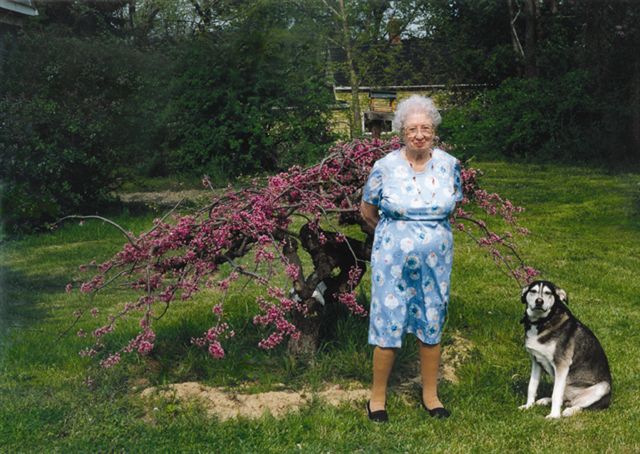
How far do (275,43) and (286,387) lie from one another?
14859 mm

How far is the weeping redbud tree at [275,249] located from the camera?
567cm

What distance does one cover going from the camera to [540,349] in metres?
5.75

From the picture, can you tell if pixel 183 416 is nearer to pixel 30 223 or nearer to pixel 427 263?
pixel 427 263

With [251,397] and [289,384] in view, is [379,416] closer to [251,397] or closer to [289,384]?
[289,384]

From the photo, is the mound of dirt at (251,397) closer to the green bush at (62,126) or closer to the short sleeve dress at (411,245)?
the short sleeve dress at (411,245)

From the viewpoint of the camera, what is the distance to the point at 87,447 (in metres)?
5.27

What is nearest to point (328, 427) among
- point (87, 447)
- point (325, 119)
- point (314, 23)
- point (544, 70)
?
point (87, 447)

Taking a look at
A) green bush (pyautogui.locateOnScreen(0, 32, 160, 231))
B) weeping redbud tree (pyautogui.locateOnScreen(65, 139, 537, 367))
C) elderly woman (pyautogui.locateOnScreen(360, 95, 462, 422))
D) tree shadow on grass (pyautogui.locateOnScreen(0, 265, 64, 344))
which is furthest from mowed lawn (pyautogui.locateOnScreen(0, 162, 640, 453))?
green bush (pyautogui.locateOnScreen(0, 32, 160, 231))

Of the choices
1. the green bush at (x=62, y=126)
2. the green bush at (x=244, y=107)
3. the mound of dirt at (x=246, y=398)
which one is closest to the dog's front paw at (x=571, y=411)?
the mound of dirt at (x=246, y=398)

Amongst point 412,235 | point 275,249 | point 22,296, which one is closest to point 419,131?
point 412,235

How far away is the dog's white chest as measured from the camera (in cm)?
573

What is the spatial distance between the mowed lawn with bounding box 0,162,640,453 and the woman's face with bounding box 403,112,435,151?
1751 millimetres

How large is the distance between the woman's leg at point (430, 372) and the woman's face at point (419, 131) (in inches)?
49.8

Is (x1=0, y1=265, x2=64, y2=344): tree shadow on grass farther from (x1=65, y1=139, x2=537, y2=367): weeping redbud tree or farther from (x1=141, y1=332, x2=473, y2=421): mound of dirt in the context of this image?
(x1=141, y1=332, x2=473, y2=421): mound of dirt
